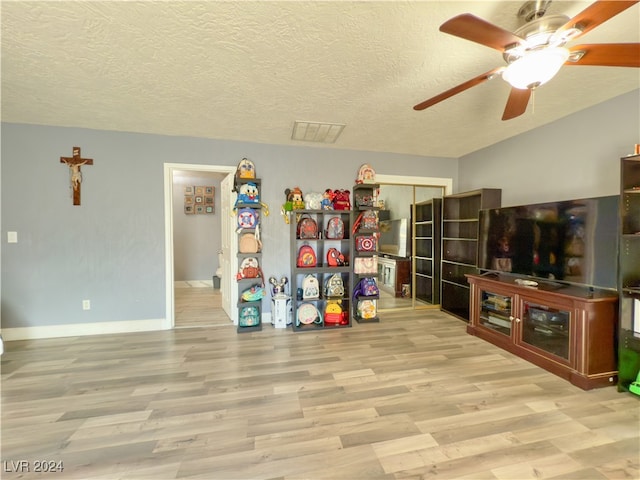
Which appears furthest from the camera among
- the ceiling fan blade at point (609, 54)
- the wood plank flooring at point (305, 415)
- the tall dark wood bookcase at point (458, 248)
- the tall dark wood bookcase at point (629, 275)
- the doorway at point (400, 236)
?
the doorway at point (400, 236)

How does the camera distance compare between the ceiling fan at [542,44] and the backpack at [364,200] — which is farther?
the backpack at [364,200]

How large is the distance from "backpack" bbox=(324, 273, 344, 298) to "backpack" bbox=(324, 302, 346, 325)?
0.40ft

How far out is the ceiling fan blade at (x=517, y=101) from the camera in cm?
164

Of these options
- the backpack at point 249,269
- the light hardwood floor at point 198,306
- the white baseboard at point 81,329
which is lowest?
the light hardwood floor at point 198,306

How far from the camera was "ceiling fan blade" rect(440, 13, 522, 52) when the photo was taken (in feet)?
3.54

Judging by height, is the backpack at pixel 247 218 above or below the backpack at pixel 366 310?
above

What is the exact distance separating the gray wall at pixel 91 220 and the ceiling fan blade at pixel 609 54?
9.91ft

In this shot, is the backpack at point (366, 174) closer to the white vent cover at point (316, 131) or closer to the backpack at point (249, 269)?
the white vent cover at point (316, 131)

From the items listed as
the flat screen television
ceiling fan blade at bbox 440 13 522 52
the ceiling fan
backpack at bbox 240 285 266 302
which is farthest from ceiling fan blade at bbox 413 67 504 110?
backpack at bbox 240 285 266 302

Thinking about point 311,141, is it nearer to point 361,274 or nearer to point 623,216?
point 361,274

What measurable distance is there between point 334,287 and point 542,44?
2.90 meters

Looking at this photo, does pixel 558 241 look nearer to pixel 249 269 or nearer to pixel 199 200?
pixel 249 269

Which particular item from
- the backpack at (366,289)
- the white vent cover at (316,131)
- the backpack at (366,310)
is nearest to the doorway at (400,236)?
the backpack at (366,310)

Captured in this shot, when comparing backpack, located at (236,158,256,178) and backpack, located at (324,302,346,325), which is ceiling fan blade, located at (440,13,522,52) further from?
backpack, located at (324,302,346,325)
